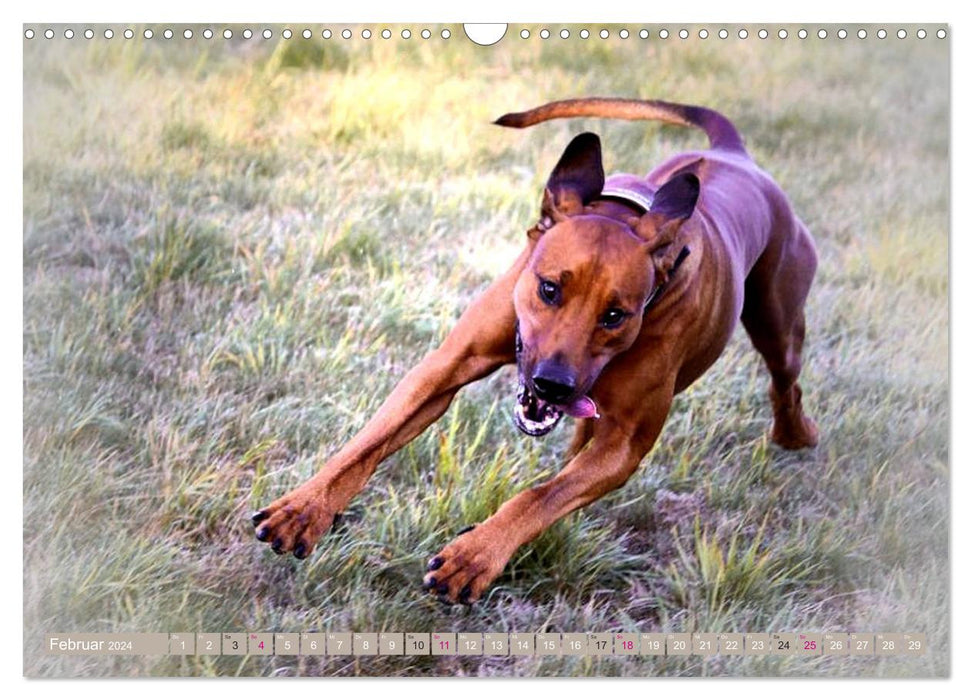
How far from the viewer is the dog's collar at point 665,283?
11.7ft

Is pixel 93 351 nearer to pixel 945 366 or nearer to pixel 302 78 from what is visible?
pixel 302 78

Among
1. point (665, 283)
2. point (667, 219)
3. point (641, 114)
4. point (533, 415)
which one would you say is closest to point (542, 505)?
point (533, 415)

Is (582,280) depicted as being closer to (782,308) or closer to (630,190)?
(630,190)

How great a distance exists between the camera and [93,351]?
395 centimetres

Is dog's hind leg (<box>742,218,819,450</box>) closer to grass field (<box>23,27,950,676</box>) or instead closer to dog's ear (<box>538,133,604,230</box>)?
grass field (<box>23,27,950,676</box>)

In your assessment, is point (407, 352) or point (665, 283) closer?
point (665, 283)

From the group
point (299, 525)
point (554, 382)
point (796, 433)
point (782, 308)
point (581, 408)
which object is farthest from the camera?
point (782, 308)

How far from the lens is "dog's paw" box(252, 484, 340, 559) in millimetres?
3734

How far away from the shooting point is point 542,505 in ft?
11.9

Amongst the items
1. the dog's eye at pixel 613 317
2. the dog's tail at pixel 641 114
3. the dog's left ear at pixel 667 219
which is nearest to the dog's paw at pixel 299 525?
the dog's eye at pixel 613 317

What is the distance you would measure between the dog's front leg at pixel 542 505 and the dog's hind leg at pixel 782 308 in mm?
642

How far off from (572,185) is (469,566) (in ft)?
3.21

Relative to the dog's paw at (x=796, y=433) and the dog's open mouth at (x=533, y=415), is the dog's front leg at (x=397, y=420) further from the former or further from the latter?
the dog's paw at (x=796, y=433)

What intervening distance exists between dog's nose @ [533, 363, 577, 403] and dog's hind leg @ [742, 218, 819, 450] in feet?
3.26
